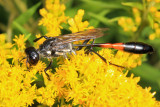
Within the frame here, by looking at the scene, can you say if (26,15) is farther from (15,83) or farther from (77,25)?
(15,83)

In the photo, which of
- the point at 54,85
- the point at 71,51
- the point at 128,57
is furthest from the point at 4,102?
the point at 128,57

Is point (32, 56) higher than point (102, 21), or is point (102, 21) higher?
point (102, 21)

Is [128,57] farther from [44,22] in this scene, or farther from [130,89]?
[44,22]

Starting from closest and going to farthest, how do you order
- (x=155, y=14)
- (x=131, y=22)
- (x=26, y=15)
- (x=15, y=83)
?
(x=15, y=83) < (x=155, y=14) < (x=26, y=15) < (x=131, y=22)

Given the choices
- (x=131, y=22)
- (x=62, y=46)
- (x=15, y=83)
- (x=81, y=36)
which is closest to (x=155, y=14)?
(x=131, y=22)

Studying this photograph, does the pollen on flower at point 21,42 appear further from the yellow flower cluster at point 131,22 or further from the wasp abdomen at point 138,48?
the yellow flower cluster at point 131,22

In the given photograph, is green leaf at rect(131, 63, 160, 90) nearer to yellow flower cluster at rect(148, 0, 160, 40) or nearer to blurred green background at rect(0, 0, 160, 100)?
blurred green background at rect(0, 0, 160, 100)
